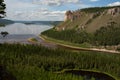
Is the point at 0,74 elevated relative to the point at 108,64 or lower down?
elevated

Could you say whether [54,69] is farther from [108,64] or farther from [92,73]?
[108,64]

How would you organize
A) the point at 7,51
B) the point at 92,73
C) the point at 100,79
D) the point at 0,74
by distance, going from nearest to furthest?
the point at 0,74
the point at 100,79
the point at 92,73
the point at 7,51

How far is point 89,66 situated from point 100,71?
1164cm

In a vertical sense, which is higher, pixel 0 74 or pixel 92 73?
pixel 0 74

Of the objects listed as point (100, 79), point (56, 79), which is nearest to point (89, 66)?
point (100, 79)

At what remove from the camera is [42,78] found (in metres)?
120

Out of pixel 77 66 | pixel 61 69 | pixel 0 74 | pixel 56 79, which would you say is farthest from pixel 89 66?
pixel 0 74

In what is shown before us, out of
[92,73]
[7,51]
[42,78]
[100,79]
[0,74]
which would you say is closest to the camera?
[0,74]

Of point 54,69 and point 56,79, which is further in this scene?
point 54,69

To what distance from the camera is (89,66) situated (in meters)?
199

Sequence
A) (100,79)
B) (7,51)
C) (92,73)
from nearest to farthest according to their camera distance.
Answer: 1. (100,79)
2. (92,73)
3. (7,51)

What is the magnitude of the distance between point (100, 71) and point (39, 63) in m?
42.3

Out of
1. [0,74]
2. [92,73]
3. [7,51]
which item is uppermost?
[0,74]

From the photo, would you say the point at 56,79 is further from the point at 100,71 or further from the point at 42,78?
the point at 100,71
